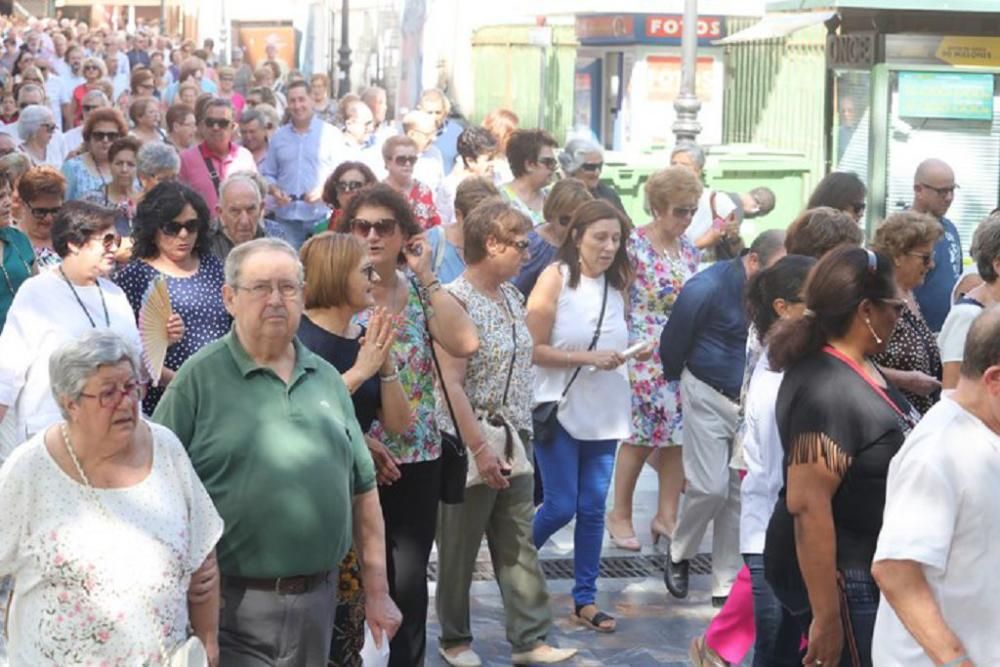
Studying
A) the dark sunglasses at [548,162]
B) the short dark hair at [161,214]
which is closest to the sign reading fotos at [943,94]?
the dark sunglasses at [548,162]

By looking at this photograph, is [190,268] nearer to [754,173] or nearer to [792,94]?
[754,173]

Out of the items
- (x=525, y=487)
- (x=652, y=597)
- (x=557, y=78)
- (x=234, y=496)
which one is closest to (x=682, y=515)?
(x=652, y=597)

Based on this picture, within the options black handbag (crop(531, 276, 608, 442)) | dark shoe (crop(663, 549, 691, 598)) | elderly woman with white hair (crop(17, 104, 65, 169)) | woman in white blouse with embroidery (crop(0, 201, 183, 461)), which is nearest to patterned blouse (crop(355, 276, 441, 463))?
woman in white blouse with embroidery (crop(0, 201, 183, 461))

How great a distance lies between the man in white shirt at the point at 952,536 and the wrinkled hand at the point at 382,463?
242 cm

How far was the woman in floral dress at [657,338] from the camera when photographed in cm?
984

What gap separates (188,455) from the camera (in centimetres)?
543

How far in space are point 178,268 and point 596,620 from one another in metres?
2.35

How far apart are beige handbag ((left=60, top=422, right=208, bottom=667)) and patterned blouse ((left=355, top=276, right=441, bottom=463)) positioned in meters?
1.98

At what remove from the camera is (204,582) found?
205 inches

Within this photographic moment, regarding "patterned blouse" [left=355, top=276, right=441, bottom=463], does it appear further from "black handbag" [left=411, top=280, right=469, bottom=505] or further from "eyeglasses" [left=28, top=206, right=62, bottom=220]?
"eyeglasses" [left=28, top=206, right=62, bottom=220]

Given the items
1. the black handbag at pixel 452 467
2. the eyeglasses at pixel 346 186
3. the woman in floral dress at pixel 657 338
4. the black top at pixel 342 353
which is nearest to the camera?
the black top at pixel 342 353

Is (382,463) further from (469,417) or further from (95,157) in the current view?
(95,157)

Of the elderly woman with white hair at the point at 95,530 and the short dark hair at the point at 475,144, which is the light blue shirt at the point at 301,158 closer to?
the short dark hair at the point at 475,144

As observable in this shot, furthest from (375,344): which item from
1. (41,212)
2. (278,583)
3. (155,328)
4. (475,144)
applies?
(475,144)
